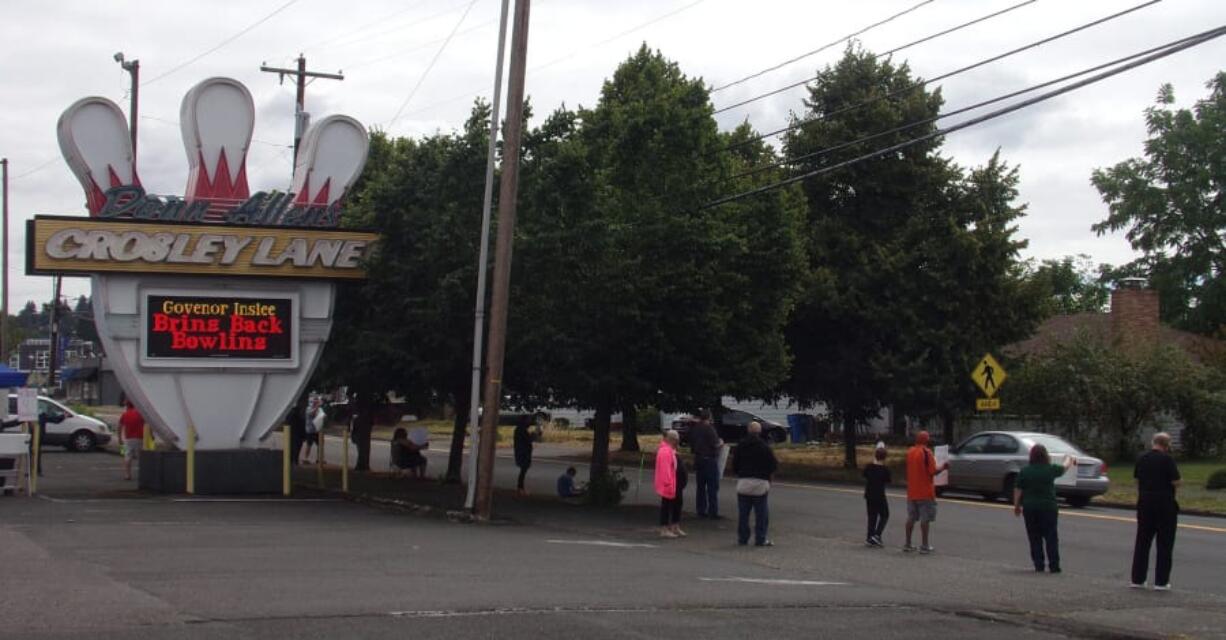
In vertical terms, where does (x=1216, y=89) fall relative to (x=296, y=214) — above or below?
above

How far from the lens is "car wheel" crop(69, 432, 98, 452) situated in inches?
1609

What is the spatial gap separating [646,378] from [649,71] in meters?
7.18

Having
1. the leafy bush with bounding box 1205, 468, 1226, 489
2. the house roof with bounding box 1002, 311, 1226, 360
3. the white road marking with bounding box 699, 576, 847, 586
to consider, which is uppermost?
the house roof with bounding box 1002, 311, 1226, 360

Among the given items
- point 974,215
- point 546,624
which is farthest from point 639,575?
point 974,215

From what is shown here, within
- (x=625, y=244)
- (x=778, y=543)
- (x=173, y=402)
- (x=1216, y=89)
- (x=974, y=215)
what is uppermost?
(x=1216, y=89)

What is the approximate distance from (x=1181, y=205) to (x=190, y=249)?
5068 cm

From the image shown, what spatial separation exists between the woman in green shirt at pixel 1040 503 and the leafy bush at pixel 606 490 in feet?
31.8

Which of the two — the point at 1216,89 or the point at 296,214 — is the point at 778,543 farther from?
the point at 1216,89

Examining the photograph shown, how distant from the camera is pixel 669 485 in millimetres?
18953

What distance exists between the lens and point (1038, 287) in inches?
1427

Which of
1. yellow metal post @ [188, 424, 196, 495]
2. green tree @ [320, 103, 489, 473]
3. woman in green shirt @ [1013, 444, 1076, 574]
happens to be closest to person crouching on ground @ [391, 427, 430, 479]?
green tree @ [320, 103, 489, 473]

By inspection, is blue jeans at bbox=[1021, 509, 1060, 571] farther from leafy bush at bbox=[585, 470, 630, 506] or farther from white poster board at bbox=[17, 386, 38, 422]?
white poster board at bbox=[17, 386, 38, 422]

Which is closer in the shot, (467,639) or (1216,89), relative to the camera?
(467,639)

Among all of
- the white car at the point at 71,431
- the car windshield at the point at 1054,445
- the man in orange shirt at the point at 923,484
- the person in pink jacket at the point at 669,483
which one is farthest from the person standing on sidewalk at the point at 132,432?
the car windshield at the point at 1054,445
